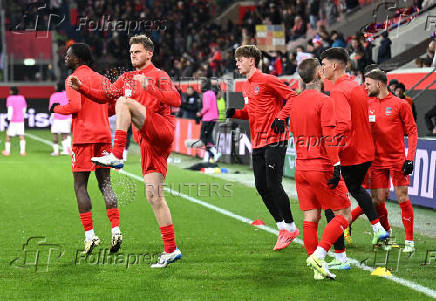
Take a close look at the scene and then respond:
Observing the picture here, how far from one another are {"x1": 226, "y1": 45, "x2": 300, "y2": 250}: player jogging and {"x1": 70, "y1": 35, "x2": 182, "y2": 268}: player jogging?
135cm

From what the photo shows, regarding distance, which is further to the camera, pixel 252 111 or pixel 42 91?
pixel 42 91

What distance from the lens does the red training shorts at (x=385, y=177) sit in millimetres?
8648

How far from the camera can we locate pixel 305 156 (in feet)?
23.2

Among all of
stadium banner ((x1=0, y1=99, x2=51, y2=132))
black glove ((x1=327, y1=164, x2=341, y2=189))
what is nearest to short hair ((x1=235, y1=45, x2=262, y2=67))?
black glove ((x1=327, y1=164, x2=341, y2=189))

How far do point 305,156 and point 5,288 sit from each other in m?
2.87

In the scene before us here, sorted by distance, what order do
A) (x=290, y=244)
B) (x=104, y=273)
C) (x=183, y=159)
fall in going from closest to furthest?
(x=104, y=273)
(x=290, y=244)
(x=183, y=159)

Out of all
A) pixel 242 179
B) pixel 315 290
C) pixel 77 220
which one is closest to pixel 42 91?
pixel 242 179

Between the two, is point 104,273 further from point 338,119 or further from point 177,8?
point 177,8

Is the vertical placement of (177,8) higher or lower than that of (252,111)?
higher

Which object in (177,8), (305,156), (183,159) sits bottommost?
(183,159)

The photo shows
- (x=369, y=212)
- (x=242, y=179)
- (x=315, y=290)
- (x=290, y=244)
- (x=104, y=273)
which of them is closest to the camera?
(x=315, y=290)

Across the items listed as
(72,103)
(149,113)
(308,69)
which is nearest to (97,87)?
(72,103)

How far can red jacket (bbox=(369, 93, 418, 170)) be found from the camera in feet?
28.4

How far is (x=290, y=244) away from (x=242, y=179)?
25.7 ft
